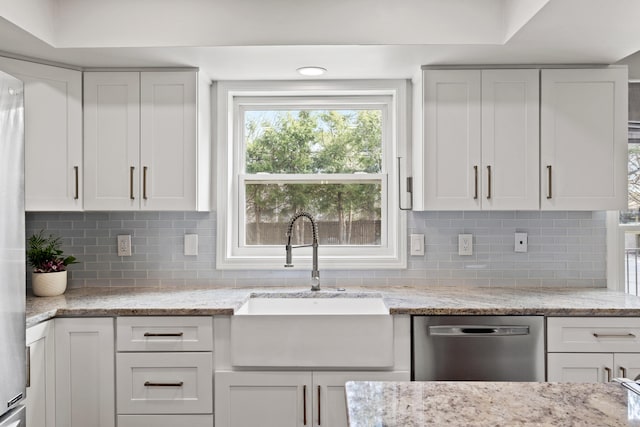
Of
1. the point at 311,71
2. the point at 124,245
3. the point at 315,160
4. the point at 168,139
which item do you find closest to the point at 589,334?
the point at 315,160

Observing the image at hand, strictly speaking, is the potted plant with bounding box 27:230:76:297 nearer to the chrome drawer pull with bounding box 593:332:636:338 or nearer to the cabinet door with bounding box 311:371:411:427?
the cabinet door with bounding box 311:371:411:427

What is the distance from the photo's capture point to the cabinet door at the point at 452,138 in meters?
2.40

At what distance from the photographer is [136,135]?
95.7 inches

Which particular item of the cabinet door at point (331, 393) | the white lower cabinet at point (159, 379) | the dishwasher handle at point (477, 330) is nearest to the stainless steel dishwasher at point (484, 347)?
the dishwasher handle at point (477, 330)

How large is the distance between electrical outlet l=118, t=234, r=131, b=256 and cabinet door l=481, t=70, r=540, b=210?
79.1 inches

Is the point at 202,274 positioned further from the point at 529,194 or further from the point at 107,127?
the point at 529,194

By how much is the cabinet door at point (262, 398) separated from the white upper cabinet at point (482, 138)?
3.89ft

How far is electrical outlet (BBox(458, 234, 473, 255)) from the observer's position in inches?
106

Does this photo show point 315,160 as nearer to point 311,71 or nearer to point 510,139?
point 311,71

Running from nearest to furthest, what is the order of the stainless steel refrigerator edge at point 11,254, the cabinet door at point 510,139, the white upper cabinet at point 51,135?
the stainless steel refrigerator edge at point 11,254
the white upper cabinet at point 51,135
the cabinet door at point 510,139

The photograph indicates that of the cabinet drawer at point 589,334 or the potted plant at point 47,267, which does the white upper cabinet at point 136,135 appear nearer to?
the potted plant at point 47,267

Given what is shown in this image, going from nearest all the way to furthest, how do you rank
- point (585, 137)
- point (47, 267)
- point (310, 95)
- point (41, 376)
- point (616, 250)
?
point (41, 376), point (585, 137), point (47, 267), point (616, 250), point (310, 95)

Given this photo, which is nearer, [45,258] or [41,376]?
[41,376]

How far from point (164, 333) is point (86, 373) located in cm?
39
